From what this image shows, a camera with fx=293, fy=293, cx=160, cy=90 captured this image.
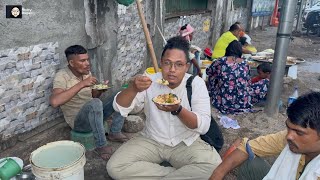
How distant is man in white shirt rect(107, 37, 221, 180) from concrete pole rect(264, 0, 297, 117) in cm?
255

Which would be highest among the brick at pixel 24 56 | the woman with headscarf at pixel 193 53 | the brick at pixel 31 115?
the brick at pixel 24 56

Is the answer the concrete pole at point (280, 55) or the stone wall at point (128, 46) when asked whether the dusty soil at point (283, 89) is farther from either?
the stone wall at point (128, 46)

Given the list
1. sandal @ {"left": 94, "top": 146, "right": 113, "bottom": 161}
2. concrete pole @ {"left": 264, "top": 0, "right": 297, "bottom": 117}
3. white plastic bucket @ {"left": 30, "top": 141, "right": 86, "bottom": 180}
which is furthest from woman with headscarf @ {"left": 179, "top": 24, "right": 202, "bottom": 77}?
white plastic bucket @ {"left": 30, "top": 141, "right": 86, "bottom": 180}

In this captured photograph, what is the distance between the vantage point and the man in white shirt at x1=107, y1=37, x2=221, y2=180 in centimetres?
292

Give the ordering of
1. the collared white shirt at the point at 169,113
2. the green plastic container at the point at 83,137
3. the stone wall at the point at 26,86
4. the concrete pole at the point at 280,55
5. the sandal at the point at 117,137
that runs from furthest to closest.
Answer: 1. the concrete pole at the point at 280,55
2. the sandal at the point at 117,137
3. the green plastic container at the point at 83,137
4. the stone wall at the point at 26,86
5. the collared white shirt at the point at 169,113

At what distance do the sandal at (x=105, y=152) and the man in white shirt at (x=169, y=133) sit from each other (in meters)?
0.78

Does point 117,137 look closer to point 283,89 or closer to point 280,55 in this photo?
point 280,55

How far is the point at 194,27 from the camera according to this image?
31.8 ft

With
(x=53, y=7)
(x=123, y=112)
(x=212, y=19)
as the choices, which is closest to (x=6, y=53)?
(x=53, y=7)

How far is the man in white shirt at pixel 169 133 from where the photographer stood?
2.92m

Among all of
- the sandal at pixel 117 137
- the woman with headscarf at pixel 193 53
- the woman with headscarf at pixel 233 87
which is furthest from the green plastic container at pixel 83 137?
the woman with headscarf at pixel 193 53

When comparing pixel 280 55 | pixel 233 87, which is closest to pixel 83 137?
pixel 233 87

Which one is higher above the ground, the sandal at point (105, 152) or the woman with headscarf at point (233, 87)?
the woman with headscarf at point (233, 87)

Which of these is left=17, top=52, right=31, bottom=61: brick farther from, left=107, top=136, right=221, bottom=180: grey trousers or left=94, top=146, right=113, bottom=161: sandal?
left=107, top=136, right=221, bottom=180: grey trousers
